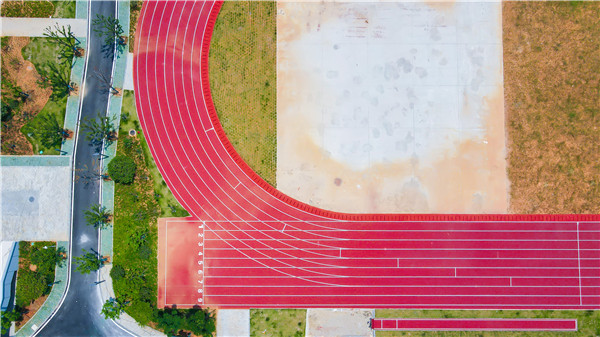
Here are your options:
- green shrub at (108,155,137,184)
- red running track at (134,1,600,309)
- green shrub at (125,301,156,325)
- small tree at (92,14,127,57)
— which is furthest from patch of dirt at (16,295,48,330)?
small tree at (92,14,127,57)

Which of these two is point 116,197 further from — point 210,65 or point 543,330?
point 543,330

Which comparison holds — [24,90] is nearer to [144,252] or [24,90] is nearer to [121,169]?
[121,169]

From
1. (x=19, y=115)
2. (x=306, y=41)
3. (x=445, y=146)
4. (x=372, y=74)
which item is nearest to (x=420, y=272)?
(x=445, y=146)

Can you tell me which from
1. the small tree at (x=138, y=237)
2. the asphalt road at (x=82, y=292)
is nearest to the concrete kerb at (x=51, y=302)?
the asphalt road at (x=82, y=292)

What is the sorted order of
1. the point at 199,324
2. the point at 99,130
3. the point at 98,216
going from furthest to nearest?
the point at 99,130 < the point at 98,216 < the point at 199,324

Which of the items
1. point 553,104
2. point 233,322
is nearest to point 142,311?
point 233,322

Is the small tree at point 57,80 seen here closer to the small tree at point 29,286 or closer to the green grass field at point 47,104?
the green grass field at point 47,104
